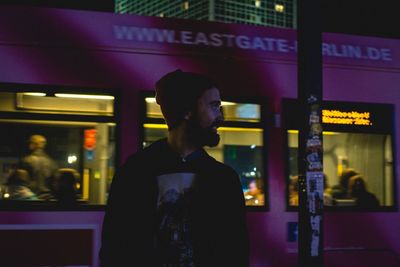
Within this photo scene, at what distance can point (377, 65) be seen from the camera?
675cm

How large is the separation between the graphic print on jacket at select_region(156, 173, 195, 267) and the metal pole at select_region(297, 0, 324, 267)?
3288mm

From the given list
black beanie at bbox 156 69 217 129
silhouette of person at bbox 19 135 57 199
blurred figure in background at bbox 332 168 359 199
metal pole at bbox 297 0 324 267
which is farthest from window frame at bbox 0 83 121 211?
black beanie at bbox 156 69 217 129

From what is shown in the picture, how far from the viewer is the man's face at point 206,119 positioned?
7.09 ft

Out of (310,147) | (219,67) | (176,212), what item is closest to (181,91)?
(176,212)

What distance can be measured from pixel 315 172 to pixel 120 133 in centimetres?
181

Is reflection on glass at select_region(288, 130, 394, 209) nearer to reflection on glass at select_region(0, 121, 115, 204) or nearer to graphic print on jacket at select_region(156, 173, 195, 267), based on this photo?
reflection on glass at select_region(0, 121, 115, 204)

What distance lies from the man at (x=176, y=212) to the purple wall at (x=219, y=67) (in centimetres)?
358

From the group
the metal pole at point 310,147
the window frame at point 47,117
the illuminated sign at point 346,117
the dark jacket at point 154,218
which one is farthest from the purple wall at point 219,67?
the dark jacket at point 154,218

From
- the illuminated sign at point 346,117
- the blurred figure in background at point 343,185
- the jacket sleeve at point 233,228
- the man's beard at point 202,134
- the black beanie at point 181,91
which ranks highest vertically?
the illuminated sign at point 346,117

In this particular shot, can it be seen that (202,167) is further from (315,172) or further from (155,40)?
(155,40)

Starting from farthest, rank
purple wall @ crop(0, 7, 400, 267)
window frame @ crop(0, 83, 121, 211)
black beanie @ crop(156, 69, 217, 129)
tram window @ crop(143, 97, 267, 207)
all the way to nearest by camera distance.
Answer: tram window @ crop(143, 97, 267, 207) → purple wall @ crop(0, 7, 400, 267) → window frame @ crop(0, 83, 121, 211) → black beanie @ crop(156, 69, 217, 129)

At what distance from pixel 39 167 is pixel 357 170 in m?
3.24

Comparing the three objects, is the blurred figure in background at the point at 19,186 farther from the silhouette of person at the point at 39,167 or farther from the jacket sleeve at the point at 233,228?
the jacket sleeve at the point at 233,228

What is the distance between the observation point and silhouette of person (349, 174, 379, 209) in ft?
21.3
